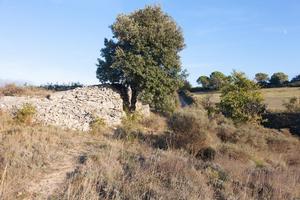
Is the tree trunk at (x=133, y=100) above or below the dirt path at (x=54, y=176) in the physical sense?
above

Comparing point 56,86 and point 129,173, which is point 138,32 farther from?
point 129,173

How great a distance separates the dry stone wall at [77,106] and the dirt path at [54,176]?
5583mm

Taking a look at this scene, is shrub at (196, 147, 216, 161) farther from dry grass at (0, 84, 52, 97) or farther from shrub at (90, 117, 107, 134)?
dry grass at (0, 84, 52, 97)

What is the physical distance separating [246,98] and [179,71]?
5.84 metres

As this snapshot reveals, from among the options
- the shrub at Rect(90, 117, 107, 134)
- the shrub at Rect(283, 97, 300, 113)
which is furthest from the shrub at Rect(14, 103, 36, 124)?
the shrub at Rect(283, 97, 300, 113)

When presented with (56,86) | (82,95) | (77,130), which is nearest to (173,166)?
(77,130)

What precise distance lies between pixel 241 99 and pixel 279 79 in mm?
45314

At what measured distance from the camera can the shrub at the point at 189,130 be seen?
15922 mm

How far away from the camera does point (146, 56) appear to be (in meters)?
22.6

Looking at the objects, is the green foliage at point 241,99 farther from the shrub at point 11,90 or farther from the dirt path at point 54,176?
the dirt path at point 54,176

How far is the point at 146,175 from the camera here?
25.2ft

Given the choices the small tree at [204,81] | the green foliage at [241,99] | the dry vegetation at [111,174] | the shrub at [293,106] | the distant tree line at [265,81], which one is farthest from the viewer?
the small tree at [204,81]

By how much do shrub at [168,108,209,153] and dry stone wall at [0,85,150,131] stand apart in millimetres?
3137

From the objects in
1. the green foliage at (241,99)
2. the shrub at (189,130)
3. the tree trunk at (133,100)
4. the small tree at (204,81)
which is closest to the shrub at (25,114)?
the shrub at (189,130)
